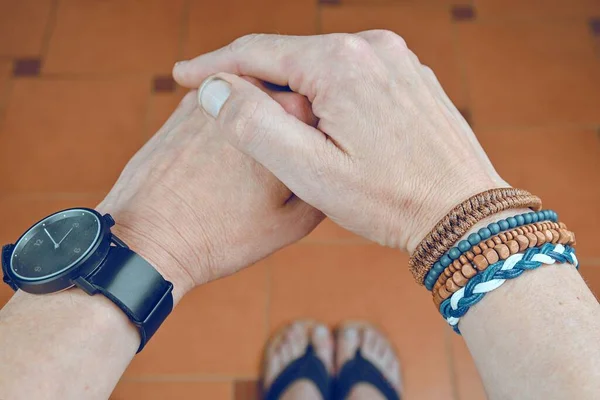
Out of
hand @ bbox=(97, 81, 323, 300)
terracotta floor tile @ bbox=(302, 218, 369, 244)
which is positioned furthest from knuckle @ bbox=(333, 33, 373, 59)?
terracotta floor tile @ bbox=(302, 218, 369, 244)

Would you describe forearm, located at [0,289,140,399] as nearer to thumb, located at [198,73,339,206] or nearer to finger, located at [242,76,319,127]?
thumb, located at [198,73,339,206]

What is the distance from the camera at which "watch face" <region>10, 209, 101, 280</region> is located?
786 mm

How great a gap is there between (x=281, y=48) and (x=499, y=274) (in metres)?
0.51

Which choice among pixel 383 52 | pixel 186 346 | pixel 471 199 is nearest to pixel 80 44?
pixel 186 346

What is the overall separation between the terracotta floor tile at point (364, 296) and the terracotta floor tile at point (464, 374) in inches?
1.2

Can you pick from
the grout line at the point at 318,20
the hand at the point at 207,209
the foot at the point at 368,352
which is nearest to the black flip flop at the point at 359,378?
the foot at the point at 368,352

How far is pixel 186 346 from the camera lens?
1.64m

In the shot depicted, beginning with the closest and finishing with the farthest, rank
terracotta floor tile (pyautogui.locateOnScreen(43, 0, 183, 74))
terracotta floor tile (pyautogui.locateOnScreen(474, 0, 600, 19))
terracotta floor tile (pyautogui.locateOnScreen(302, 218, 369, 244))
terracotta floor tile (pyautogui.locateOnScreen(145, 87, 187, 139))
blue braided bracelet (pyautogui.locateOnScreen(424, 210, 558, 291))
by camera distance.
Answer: blue braided bracelet (pyautogui.locateOnScreen(424, 210, 558, 291)) → terracotta floor tile (pyautogui.locateOnScreen(302, 218, 369, 244)) → terracotta floor tile (pyautogui.locateOnScreen(145, 87, 187, 139)) → terracotta floor tile (pyautogui.locateOnScreen(43, 0, 183, 74)) → terracotta floor tile (pyautogui.locateOnScreen(474, 0, 600, 19))

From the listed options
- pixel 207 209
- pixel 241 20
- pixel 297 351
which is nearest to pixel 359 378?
pixel 297 351

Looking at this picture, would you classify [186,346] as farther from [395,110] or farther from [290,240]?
[395,110]

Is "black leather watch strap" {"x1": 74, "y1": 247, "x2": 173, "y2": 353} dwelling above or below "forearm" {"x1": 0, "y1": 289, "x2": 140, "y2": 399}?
above

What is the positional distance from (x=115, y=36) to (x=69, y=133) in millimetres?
462

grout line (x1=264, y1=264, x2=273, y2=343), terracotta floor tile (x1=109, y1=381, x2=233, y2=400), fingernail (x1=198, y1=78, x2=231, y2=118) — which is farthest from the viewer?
grout line (x1=264, y1=264, x2=273, y2=343)

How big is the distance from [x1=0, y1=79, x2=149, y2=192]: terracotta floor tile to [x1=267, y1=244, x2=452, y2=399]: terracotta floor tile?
A: 677mm
